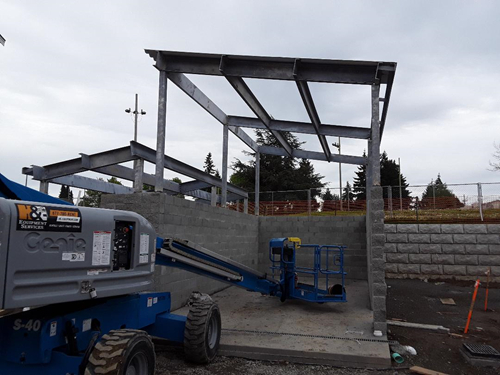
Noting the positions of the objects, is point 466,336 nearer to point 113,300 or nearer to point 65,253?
point 113,300

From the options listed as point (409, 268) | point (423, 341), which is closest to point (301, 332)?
point (423, 341)

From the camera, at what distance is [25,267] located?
2877 mm

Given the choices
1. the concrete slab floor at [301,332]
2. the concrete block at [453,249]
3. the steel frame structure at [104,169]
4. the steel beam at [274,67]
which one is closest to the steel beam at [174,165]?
the steel frame structure at [104,169]

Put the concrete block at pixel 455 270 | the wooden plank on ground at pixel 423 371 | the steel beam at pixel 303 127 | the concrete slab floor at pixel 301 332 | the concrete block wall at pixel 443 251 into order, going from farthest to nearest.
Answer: the concrete block at pixel 455 270 < the concrete block wall at pixel 443 251 < the steel beam at pixel 303 127 < the concrete slab floor at pixel 301 332 < the wooden plank on ground at pixel 423 371

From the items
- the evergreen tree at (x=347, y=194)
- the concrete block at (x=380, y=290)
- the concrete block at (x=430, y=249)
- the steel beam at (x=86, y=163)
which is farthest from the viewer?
the evergreen tree at (x=347, y=194)

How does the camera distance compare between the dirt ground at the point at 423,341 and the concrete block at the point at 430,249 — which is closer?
the dirt ground at the point at 423,341

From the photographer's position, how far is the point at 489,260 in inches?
520

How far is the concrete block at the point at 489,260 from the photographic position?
13.1 metres

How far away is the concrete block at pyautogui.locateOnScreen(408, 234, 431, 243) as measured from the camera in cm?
1393

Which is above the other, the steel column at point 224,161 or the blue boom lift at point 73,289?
the steel column at point 224,161

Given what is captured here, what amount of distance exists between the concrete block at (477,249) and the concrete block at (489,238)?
0.19 m

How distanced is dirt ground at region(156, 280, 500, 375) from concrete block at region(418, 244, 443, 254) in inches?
91.2

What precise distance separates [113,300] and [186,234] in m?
4.73

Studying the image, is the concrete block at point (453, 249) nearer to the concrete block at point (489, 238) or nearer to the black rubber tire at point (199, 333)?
the concrete block at point (489, 238)
